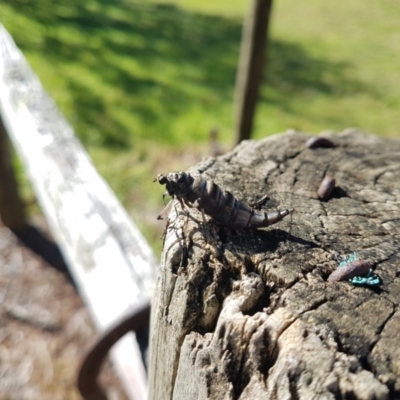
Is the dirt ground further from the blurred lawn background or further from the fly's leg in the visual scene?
the fly's leg

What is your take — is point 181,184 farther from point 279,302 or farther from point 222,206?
point 279,302

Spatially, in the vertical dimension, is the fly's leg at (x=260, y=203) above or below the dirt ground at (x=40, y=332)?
above

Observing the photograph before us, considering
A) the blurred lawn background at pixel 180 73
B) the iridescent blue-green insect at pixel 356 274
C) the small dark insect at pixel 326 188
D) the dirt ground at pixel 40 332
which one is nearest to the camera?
the iridescent blue-green insect at pixel 356 274

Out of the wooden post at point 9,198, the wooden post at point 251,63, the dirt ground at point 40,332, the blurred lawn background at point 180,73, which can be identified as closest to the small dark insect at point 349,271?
the dirt ground at point 40,332

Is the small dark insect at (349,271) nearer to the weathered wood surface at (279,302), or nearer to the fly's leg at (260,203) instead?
the weathered wood surface at (279,302)

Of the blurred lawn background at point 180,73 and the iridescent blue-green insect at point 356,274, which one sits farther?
the blurred lawn background at point 180,73

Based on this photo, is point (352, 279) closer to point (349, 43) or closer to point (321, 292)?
point (321, 292)

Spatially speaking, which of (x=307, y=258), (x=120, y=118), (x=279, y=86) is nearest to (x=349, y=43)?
(x=279, y=86)
